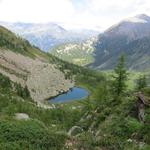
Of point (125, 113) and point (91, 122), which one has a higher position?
point (125, 113)

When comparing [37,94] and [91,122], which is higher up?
[91,122]

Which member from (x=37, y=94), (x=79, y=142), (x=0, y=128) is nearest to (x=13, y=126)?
(x=0, y=128)

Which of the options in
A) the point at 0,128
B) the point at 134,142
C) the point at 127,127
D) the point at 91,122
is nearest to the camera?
the point at 0,128

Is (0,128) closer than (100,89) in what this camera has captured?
Yes

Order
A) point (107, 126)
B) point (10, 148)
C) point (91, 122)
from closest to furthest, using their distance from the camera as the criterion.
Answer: point (10, 148) → point (107, 126) → point (91, 122)

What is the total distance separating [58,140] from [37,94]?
16818 cm

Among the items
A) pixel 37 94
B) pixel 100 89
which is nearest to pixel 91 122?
pixel 100 89

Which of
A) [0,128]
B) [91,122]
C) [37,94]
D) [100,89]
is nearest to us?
[0,128]

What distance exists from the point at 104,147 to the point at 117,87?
141 feet

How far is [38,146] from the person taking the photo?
98.8 feet

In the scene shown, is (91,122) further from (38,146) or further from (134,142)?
(38,146)

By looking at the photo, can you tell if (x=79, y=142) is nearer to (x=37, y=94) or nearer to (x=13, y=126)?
(x=13, y=126)

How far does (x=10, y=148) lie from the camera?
28.5 m

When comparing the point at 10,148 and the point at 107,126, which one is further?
the point at 107,126
